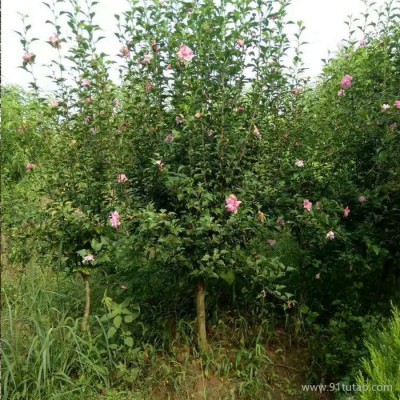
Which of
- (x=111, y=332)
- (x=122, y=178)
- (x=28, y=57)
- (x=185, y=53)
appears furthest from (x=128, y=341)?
(x=28, y=57)

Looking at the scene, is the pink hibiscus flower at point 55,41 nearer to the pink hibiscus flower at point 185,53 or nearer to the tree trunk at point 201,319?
the pink hibiscus flower at point 185,53

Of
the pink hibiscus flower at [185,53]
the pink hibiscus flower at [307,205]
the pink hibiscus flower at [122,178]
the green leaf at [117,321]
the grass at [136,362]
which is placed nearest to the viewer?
the pink hibiscus flower at [185,53]

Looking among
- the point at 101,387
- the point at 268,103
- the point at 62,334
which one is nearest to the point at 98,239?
the point at 62,334

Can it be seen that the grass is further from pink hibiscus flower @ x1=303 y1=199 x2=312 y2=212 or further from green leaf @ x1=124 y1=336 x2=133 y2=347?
pink hibiscus flower @ x1=303 y1=199 x2=312 y2=212

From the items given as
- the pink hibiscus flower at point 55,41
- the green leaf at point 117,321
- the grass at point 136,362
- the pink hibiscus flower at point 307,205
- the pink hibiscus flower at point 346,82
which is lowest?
the grass at point 136,362

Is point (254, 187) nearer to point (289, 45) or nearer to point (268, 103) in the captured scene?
point (268, 103)

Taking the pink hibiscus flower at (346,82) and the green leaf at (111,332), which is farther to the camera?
the pink hibiscus flower at (346,82)

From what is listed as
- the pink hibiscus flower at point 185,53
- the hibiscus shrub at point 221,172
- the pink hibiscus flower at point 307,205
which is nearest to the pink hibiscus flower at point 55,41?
the hibiscus shrub at point 221,172

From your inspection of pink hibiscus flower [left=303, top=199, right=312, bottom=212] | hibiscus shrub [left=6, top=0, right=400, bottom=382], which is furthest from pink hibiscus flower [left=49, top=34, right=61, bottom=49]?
pink hibiscus flower [left=303, top=199, right=312, bottom=212]

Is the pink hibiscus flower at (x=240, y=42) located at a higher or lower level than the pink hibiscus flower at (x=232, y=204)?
higher

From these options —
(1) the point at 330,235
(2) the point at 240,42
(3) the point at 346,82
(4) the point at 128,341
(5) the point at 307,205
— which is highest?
(2) the point at 240,42

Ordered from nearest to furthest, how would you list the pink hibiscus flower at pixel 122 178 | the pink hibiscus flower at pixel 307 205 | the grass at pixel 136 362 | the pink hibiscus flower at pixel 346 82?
the grass at pixel 136 362 < the pink hibiscus flower at pixel 122 178 < the pink hibiscus flower at pixel 307 205 < the pink hibiscus flower at pixel 346 82

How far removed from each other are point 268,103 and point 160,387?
1.83 metres

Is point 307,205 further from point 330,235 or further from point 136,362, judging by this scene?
point 136,362
